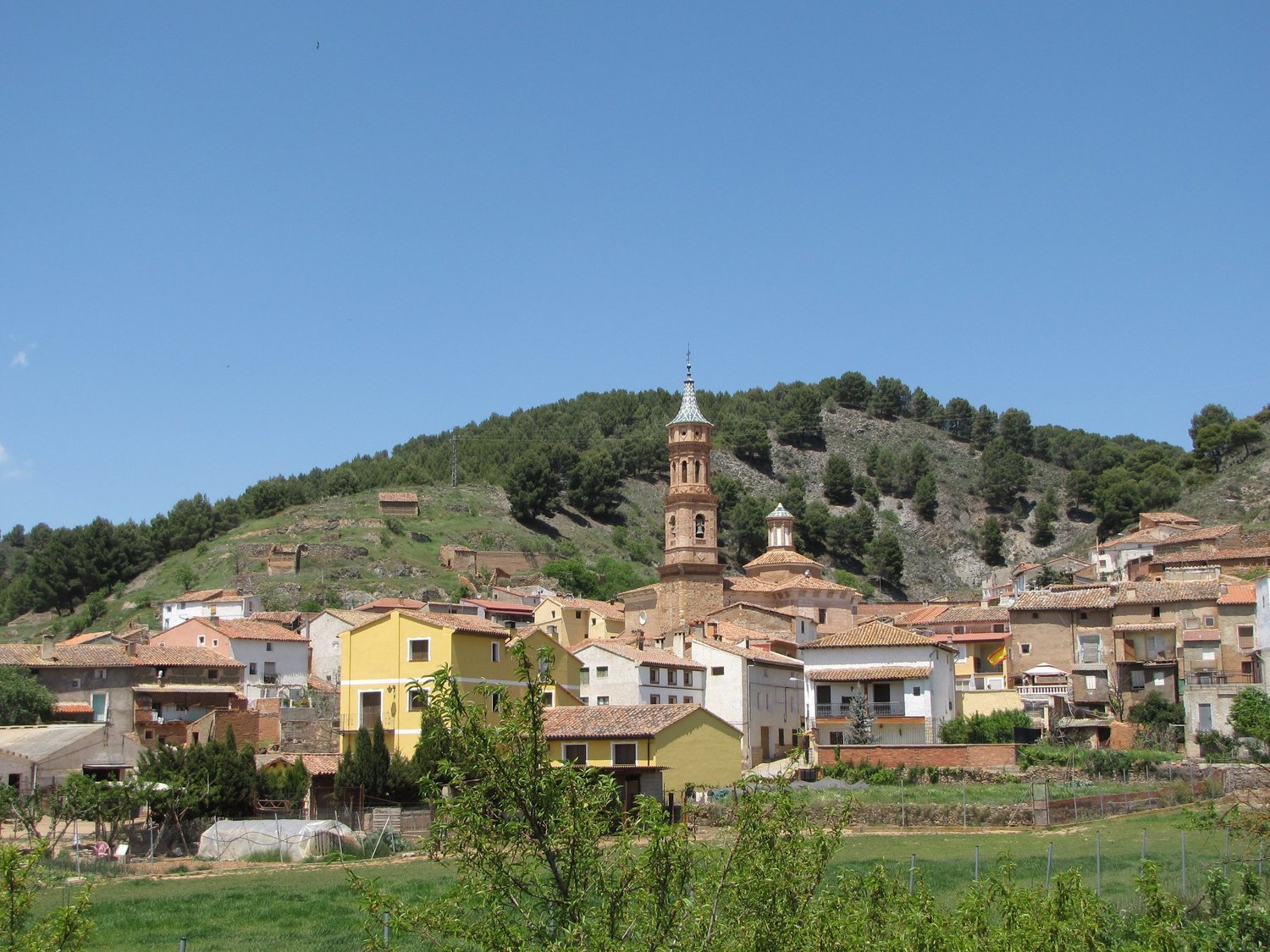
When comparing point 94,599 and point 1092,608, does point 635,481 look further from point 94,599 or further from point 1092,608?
point 1092,608

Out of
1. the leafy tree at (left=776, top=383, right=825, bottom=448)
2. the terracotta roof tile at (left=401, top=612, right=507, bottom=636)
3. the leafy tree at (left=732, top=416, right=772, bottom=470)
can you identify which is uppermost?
the leafy tree at (left=776, top=383, right=825, bottom=448)

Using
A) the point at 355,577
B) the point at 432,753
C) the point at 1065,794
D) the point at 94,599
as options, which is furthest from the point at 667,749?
the point at 94,599

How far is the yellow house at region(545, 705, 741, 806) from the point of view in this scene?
136 feet

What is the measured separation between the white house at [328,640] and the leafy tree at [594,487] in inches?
2420

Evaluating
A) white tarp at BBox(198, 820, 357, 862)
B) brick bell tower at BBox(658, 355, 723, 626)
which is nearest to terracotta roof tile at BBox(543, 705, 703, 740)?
white tarp at BBox(198, 820, 357, 862)

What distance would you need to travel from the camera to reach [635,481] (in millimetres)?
147500

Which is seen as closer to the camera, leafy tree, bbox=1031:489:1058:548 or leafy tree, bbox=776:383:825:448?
leafy tree, bbox=1031:489:1058:548

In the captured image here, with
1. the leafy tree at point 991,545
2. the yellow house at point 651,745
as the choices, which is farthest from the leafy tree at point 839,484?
the yellow house at point 651,745

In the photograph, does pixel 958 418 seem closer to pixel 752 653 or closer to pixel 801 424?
pixel 801 424

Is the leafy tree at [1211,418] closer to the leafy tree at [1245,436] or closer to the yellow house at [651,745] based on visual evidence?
the leafy tree at [1245,436]

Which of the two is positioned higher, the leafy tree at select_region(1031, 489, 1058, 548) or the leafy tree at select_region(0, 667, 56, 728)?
the leafy tree at select_region(1031, 489, 1058, 548)

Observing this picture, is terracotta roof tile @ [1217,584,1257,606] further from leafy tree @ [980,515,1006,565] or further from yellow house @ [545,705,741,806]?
leafy tree @ [980,515,1006,565]

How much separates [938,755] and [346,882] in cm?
2839

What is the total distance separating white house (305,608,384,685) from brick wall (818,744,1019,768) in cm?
2997
